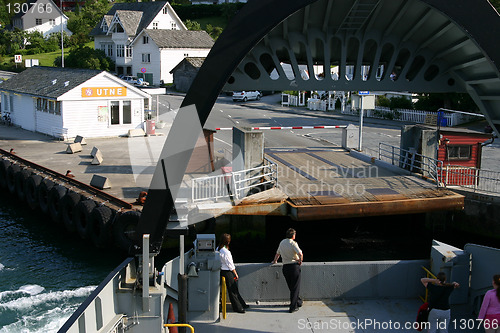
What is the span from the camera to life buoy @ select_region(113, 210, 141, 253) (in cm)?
1748

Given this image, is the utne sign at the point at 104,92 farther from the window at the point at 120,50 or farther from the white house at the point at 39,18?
the white house at the point at 39,18

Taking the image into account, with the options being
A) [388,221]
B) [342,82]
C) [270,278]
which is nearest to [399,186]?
[388,221]

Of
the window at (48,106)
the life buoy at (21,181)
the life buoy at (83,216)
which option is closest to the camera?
the life buoy at (83,216)

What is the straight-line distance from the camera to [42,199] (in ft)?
73.4

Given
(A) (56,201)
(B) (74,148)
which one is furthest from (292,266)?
(B) (74,148)

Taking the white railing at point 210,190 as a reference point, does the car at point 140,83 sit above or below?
above

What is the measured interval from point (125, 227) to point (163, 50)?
174 ft

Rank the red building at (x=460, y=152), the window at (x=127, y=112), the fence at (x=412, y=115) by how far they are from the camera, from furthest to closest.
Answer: the fence at (x=412, y=115), the window at (x=127, y=112), the red building at (x=460, y=152)

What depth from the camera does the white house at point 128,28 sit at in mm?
74750

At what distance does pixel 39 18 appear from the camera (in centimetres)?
9594

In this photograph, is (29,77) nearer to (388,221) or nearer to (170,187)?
(388,221)

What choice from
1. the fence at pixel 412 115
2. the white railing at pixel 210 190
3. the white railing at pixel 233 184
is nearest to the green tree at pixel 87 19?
the fence at pixel 412 115

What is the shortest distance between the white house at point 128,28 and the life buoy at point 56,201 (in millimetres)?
51587

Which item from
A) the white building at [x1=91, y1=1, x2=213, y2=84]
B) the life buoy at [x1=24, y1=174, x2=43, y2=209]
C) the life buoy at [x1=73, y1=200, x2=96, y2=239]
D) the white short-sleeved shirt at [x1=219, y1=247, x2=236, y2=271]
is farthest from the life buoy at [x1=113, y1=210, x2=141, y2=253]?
the white building at [x1=91, y1=1, x2=213, y2=84]
